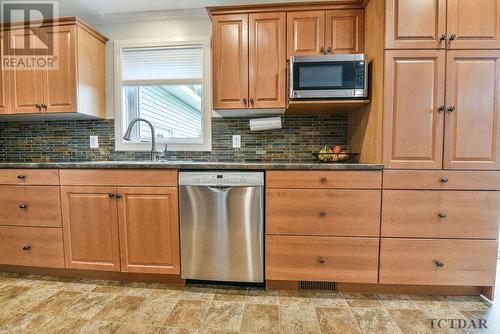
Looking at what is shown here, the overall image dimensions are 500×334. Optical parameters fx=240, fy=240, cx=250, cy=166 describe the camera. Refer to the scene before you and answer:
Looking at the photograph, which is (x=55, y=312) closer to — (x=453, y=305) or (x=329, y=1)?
(x=453, y=305)

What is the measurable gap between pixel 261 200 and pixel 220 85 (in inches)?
39.1

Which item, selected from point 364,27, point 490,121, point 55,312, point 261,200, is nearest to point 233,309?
point 261,200

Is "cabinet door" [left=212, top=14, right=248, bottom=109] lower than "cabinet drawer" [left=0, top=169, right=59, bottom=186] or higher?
higher

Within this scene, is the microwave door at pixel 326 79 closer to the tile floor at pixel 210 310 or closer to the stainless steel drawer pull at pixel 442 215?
the stainless steel drawer pull at pixel 442 215

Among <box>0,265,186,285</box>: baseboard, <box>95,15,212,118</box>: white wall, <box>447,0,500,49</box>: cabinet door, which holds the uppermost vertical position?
<box>95,15,212,118</box>: white wall

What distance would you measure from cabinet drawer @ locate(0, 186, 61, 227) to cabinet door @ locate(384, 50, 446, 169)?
2398mm

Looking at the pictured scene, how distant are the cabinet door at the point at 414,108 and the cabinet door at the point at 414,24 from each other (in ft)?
0.17

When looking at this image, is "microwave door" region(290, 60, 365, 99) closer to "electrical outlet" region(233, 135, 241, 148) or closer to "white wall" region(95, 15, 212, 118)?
"electrical outlet" region(233, 135, 241, 148)

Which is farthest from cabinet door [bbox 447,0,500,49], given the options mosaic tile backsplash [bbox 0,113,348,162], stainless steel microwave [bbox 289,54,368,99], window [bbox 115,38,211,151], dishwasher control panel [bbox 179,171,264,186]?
window [bbox 115,38,211,151]

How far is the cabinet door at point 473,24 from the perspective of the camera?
1.49m

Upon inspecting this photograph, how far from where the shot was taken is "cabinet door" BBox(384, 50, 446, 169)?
1.53 metres

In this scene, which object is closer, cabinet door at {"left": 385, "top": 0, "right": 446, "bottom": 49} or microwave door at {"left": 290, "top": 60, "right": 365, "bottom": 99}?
cabinet door at {"left": 385, "top": 0, "right": 446, "bottom": 49}

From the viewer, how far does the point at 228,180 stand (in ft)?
5.40

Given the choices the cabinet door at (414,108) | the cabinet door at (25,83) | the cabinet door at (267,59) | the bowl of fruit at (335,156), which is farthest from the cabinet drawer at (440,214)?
the cabinet door at (25,83)
